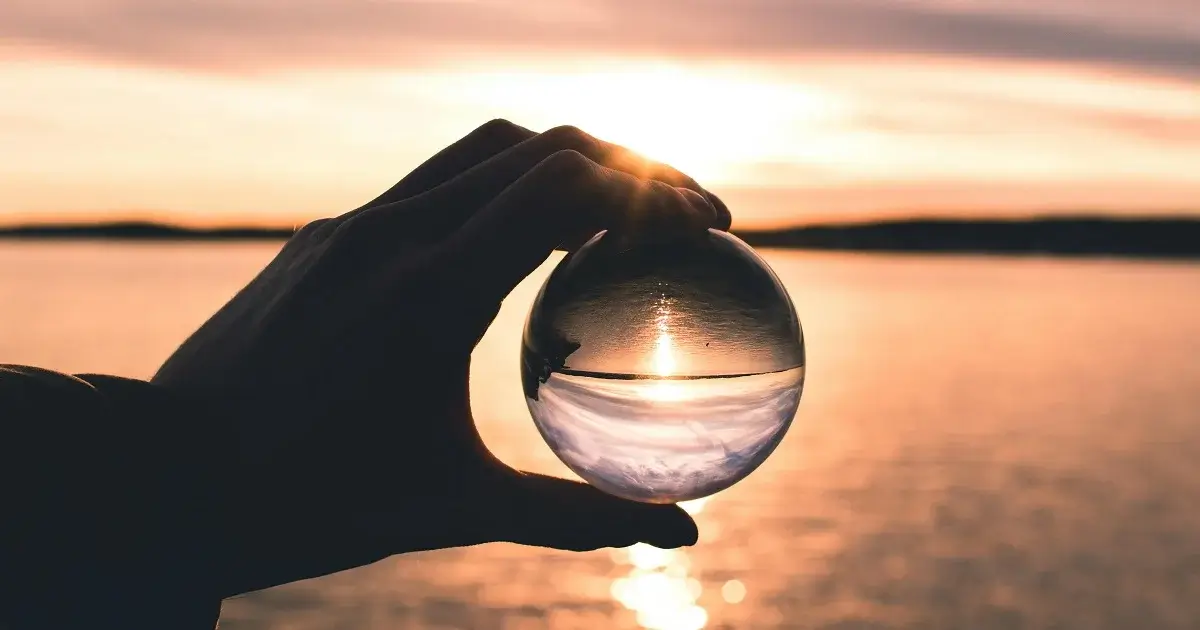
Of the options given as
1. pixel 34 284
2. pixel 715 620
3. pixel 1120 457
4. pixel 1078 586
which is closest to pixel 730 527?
pixel 715 620

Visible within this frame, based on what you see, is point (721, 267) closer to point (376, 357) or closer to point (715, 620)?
point (376, 357)

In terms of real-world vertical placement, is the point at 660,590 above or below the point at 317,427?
below

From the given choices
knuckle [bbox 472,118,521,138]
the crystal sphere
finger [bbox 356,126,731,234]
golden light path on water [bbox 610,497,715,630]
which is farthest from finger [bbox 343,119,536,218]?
golden light path on water [bbox 610,497,715,630]

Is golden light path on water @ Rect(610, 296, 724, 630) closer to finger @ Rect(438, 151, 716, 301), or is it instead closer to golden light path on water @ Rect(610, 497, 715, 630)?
golden light path on water @ Rect(610, 497, 715, 630)

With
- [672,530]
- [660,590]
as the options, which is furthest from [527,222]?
[660,590]

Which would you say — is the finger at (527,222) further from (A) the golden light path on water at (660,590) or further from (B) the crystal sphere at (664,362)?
(A) the golden light path on water at (660,590)

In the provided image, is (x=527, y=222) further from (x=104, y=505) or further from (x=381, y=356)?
(x=104, y=505)
